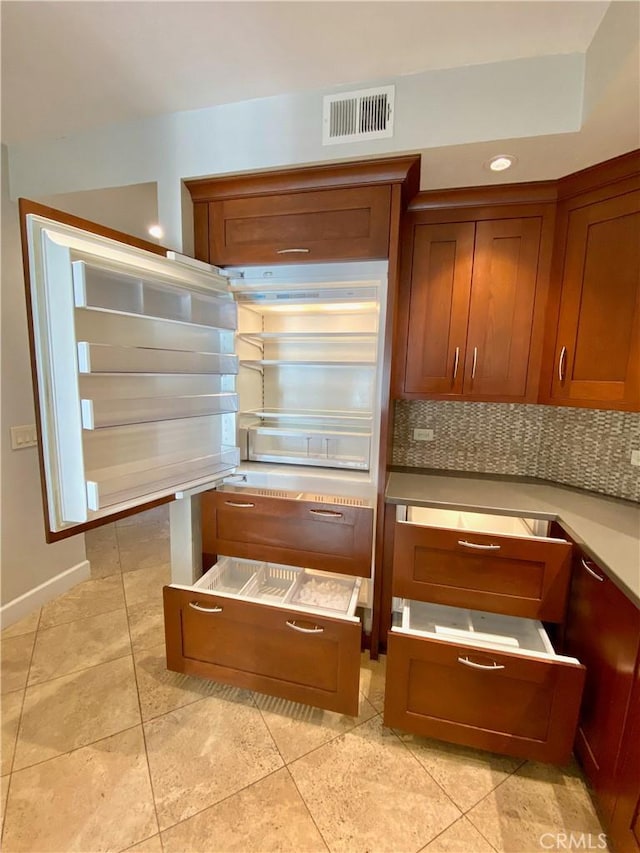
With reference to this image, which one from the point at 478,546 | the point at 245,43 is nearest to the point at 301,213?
the point at 245,43

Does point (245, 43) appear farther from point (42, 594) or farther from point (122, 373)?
point (42, 594)

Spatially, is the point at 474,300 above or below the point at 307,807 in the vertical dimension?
above

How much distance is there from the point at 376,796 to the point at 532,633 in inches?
35.4

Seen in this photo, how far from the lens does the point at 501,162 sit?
1.47 meters

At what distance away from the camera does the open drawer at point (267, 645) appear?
1.35 m

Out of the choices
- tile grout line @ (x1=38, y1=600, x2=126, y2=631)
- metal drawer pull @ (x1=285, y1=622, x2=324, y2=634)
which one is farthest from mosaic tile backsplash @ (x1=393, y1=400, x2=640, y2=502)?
tile grout line @ (x1=38, y1=600, x2=126, y2=631)

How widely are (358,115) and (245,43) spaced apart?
0.46 m

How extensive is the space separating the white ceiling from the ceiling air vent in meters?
0.06

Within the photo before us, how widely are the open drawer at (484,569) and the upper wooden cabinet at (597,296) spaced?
25.3 inches

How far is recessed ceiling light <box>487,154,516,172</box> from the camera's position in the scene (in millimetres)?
1437

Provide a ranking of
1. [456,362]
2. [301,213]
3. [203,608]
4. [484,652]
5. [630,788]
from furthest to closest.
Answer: [456,362], [301,213], [203,608], [484,652], [630,788]

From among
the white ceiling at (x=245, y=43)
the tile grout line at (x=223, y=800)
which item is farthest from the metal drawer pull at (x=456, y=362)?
the tile grout line at (x=223, y=800)

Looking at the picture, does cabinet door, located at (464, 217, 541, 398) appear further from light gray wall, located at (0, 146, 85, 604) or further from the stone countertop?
light gray wall, located at (0, 146, 85, 604)

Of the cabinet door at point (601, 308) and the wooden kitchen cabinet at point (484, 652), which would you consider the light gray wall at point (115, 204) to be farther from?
the wooden kitchen cabinet at point (484, 652)
